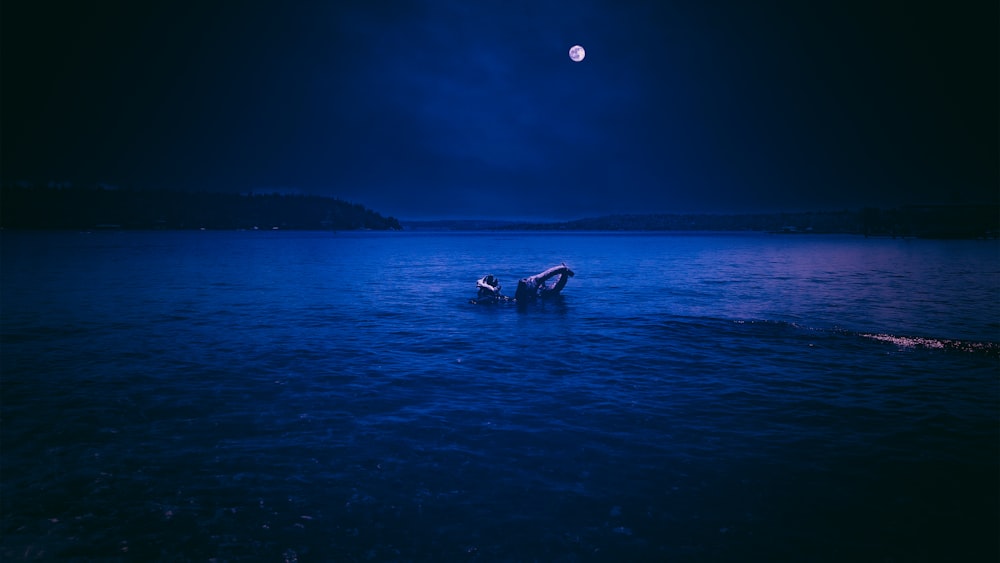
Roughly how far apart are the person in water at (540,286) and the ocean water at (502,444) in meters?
8.64

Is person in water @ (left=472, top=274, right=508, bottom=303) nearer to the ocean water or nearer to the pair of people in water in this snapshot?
the pair of people in water

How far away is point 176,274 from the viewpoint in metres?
46.9

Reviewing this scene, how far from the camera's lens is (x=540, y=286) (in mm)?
30656

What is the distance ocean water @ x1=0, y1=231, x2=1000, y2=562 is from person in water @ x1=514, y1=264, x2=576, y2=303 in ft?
28.3

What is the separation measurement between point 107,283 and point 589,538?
45229 millimetres

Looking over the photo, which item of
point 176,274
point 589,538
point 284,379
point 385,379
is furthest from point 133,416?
point 176,274

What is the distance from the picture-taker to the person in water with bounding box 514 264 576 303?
28812 mm

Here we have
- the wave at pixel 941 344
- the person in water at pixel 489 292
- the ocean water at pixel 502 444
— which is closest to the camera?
the ocean water at pixel 502 444

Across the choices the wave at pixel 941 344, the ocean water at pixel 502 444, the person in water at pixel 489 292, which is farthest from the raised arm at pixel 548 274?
the wave at pixel 941 344

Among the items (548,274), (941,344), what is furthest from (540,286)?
(941,344)

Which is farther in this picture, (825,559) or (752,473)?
(752,473)

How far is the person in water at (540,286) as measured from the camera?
2881 cm

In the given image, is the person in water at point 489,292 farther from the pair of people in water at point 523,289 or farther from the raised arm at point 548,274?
the raised arm at point 548,274

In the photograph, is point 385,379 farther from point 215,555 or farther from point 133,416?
point 215,555
